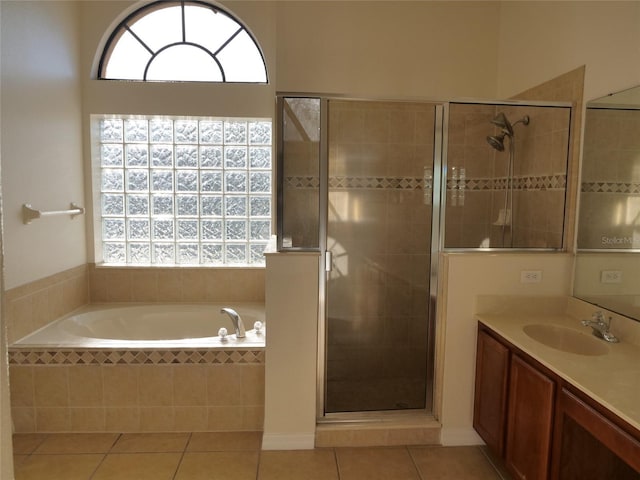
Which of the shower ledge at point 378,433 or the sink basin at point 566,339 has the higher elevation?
the sink basin at point 566,339

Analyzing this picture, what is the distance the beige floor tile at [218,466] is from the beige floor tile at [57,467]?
469 millimetres

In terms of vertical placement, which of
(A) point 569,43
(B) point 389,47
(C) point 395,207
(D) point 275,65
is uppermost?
(B) point 389,47

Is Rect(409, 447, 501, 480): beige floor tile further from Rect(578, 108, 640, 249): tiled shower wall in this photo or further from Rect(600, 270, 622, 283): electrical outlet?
Rect(578, 108, 640, 249): tiled shower wall

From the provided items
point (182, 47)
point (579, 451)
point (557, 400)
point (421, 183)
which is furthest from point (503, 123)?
point (182, 47)

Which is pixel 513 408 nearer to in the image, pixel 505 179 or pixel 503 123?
pixel 505 179

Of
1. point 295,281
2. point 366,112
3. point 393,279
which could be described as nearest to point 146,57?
point 366,112

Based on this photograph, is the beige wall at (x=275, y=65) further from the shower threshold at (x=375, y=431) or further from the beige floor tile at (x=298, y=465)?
the beige floor tile at (x=298, y=465)

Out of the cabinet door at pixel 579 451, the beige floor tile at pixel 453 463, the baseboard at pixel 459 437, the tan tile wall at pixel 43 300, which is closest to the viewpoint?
the cabinet door at pixel 579 451

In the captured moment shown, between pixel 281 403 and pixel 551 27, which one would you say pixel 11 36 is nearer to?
pixel 281 403

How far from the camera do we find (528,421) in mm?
1850

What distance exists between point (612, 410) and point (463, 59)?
2.81 metres

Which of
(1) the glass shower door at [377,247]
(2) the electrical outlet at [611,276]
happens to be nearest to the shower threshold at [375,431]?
(1) the glass shower door at [377,247]

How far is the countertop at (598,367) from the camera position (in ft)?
4.54

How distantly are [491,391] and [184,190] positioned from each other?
2687mm
